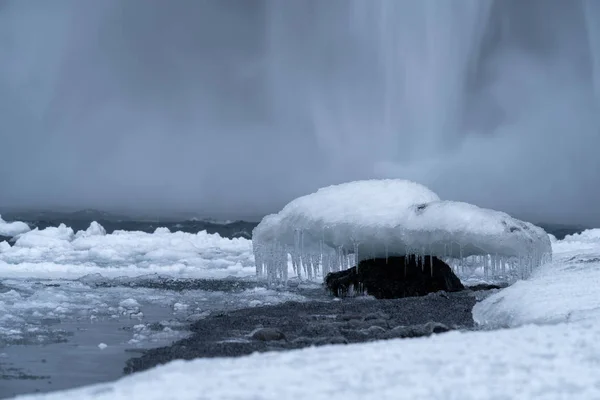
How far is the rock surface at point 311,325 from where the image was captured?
11.5 meters

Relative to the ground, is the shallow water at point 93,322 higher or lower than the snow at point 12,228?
lower

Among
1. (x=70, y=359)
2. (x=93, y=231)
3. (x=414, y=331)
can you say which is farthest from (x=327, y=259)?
(x=93, y=231)

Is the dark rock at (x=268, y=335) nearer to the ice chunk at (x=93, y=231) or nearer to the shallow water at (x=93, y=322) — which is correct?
the shallow water at (x=93, y=322)

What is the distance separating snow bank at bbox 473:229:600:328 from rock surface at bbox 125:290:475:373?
0.74 metres

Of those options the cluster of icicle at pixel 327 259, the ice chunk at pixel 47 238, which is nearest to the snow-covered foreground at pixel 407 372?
the cluster of icicle at pixel 327 259

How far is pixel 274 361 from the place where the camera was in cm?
734

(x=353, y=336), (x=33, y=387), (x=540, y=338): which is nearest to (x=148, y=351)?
(x=33, y=387)

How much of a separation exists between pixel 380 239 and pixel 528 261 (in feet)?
16.0

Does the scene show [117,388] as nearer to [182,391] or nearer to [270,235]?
[182,391]

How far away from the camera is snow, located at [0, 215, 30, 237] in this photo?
7394cm

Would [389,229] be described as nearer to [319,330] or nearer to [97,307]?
[319,330]

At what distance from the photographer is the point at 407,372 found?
21.9 feet

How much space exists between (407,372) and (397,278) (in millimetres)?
17106

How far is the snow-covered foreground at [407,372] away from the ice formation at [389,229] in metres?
12.3
